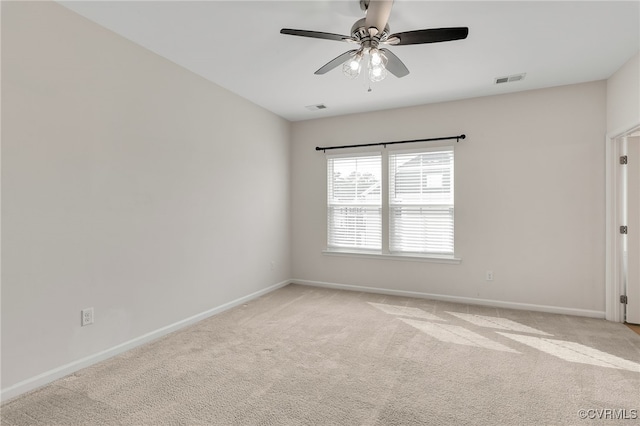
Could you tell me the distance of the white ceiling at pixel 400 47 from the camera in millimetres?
2389

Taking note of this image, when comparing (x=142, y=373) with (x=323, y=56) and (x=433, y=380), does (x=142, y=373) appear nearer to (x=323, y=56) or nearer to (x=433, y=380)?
(x=433, y=380)

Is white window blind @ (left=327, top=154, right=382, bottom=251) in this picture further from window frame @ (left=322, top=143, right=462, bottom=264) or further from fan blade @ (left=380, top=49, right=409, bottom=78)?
fan blade @ (left=380, top=49, right=409, bottom=78)

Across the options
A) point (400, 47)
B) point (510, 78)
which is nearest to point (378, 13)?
point (400, 47)

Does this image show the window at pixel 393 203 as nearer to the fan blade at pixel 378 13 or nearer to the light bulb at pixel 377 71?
the light bulb at pixel 377 71

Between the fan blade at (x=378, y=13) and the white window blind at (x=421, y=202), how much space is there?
268cm

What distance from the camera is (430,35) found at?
211cm

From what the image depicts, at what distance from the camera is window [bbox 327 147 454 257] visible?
450 cm

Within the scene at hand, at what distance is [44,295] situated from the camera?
2.30 meters

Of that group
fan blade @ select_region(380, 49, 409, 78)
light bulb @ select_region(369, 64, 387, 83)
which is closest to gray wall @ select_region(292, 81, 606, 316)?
fan blade @ select_region(380, 49, 409, 78)

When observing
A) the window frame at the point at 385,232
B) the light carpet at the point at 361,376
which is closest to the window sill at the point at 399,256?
the window frame at the point at 385,232

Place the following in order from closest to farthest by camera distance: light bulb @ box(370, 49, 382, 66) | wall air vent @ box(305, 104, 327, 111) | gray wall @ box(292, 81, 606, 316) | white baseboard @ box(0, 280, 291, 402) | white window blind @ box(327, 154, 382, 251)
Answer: white baseboard @ box(0, 280, 291, 402) → light bulb @ box(370, 49, 382, 66) → gray wall @ box(292, 81, 606, 316) → wall air vent @ box(305, 104, 327, 111) → white window blind @ box(327, 154, 382, 251)

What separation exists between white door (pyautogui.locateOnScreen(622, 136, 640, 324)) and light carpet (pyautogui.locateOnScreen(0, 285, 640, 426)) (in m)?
0.36

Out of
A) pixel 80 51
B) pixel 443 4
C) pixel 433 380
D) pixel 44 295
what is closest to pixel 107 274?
pixel 44 295

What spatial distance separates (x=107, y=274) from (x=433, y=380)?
8.97ft
